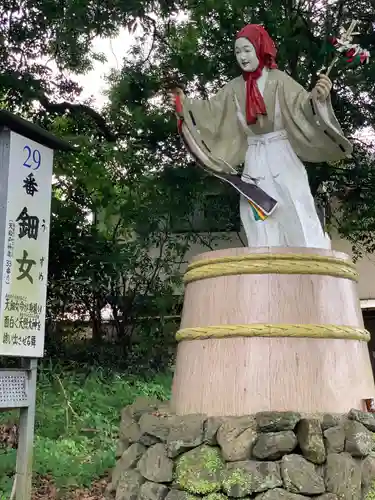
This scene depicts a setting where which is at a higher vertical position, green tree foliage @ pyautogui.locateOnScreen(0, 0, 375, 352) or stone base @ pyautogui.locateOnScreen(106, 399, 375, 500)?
green tree foliage @ pyautogui.locateOnScreen(0, 0, 375, 352)

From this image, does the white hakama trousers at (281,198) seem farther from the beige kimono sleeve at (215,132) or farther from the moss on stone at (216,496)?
the moss on stone at (216,496)

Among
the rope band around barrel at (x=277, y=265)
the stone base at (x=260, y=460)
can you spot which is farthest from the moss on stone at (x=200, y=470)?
the rope band around barrel at (x=277, y=265)

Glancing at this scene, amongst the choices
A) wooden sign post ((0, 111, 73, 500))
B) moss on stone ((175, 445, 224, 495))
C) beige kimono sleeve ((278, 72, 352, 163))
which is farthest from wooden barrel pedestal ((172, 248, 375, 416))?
wooden sign post ((0, 111, 73, 500))

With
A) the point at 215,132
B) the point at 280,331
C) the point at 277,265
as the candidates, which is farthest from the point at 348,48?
the point at 280,331

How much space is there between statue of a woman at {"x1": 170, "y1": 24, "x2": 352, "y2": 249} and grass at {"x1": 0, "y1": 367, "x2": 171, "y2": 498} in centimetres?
206

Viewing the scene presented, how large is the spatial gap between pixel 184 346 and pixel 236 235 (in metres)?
7.03

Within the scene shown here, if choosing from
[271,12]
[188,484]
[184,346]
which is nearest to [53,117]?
[271,12]

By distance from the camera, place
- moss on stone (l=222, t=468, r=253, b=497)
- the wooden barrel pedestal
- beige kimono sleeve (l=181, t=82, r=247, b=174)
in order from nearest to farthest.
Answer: moss on stone (l=222, t=468, r=253, b=497) → the wooden barrel pedestal → beige kimono sleeve (l=181, t=82, r=247, b=174)

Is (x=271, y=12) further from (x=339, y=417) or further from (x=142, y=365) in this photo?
(x=339, y=417)

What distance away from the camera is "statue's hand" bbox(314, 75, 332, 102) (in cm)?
395

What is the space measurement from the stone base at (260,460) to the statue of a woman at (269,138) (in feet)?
4.34

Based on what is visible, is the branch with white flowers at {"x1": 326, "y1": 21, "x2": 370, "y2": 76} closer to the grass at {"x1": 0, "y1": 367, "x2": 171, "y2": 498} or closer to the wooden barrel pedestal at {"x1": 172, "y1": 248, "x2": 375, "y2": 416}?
the wooden barrel pedestal at {"x1": 172, "y1": 248, "x2": 375, "y2": 416}

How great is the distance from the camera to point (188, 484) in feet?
10.3

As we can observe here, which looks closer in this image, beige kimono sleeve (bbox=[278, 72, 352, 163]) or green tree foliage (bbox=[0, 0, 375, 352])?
beige kimono sleeve (bbox=[278, 72, 352, 163])
